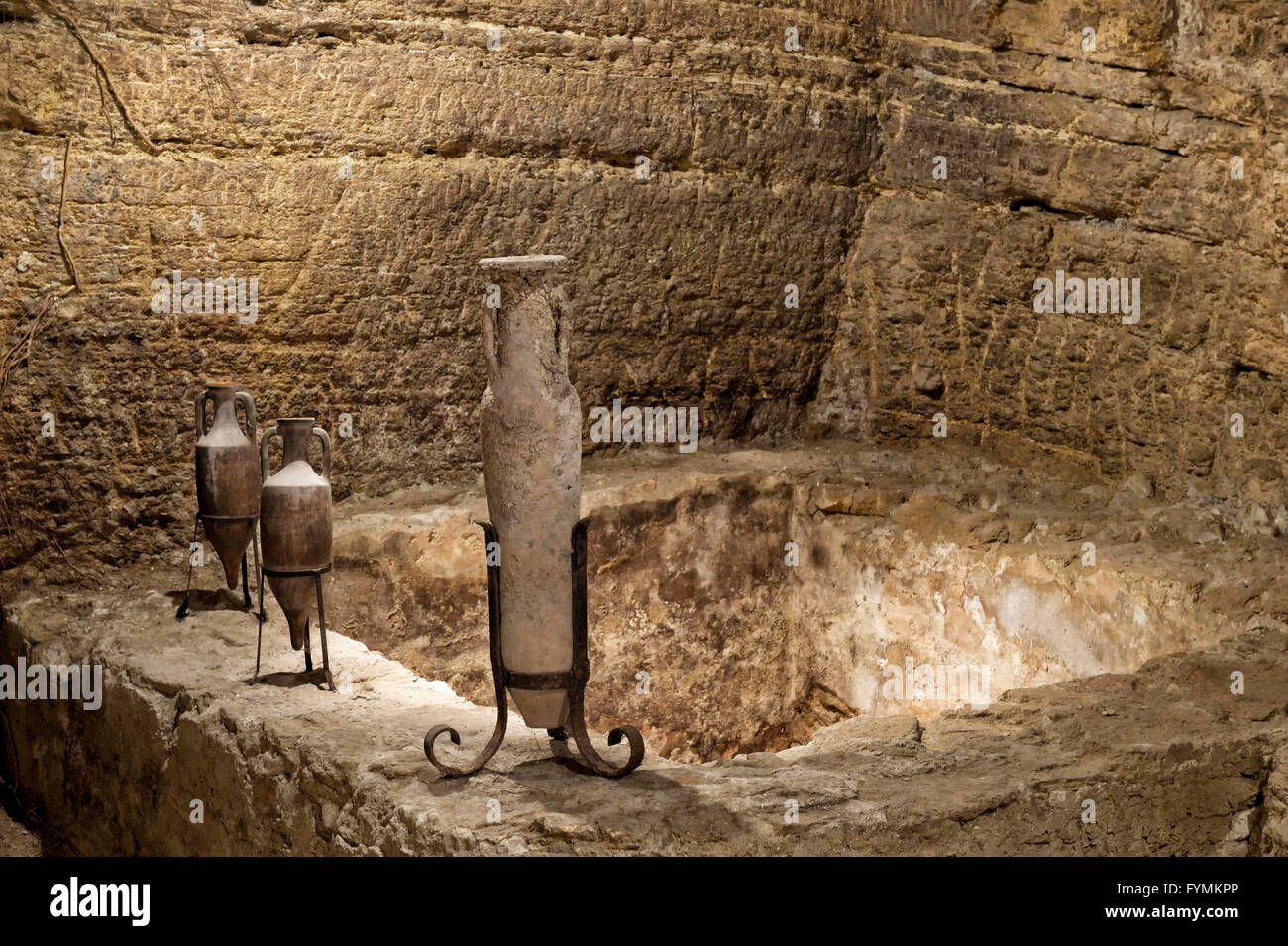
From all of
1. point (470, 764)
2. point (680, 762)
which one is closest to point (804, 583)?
point (680, 762)

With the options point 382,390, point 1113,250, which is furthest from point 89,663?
point 1113,250

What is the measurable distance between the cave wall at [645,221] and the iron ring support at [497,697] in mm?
2470

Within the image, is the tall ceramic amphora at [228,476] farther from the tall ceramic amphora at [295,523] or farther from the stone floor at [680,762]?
Result: the tall ceramic amphora at [295,523]

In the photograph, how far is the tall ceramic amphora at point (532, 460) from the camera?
3.81 meters

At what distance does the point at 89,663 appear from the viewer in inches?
197

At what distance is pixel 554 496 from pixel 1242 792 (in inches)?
78.6

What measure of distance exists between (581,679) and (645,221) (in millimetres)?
3565

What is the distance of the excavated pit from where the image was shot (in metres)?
5.77

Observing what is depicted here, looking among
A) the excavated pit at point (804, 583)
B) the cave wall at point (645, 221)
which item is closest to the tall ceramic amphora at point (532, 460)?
the excavated pit at point (804, 583)

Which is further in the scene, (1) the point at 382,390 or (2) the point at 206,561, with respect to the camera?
(1) the point at 382,390

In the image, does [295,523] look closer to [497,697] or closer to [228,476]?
[228,476]

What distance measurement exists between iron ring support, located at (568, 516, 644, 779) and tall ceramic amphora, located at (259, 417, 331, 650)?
3.64ft

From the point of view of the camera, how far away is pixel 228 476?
5172 millimetres
